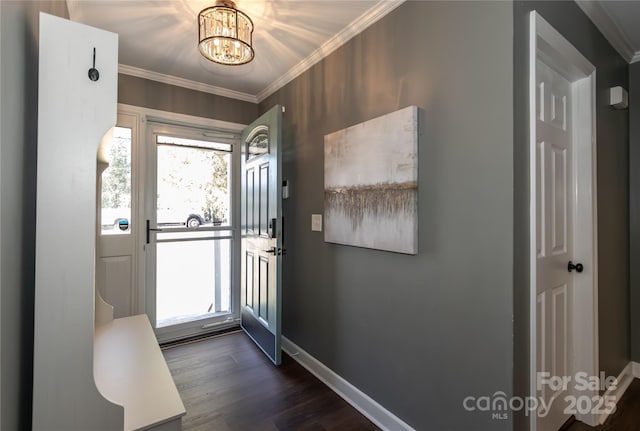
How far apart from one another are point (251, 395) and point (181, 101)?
9.13ft

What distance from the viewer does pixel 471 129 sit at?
1445 mm

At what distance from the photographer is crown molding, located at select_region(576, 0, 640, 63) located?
1748mm

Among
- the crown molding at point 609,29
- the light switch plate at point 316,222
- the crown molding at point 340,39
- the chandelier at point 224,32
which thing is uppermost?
the crown molding at point 340,39

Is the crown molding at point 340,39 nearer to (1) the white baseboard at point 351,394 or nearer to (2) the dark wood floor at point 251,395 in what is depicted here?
(1) the white baseboard at point 351,394

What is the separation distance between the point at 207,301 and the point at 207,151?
1661mm

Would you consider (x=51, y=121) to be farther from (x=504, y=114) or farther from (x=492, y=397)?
(x=492, y=397)

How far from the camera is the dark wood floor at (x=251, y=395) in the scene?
1.89 m

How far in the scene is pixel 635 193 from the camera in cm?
236

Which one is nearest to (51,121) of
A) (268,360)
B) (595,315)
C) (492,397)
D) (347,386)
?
(492,397)

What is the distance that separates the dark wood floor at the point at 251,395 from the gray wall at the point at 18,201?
→ 112 centimetres

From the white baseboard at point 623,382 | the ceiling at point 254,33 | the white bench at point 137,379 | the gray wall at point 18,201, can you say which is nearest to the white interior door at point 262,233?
the ceiling at point 254,33

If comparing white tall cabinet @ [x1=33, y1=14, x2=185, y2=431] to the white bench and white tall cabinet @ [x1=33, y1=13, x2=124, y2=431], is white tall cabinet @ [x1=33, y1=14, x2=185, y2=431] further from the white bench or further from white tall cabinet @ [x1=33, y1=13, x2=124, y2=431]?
the white bench

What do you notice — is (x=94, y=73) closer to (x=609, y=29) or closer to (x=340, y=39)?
(x=340, y=39)

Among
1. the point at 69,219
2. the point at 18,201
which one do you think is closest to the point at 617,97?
the point at 69,219
